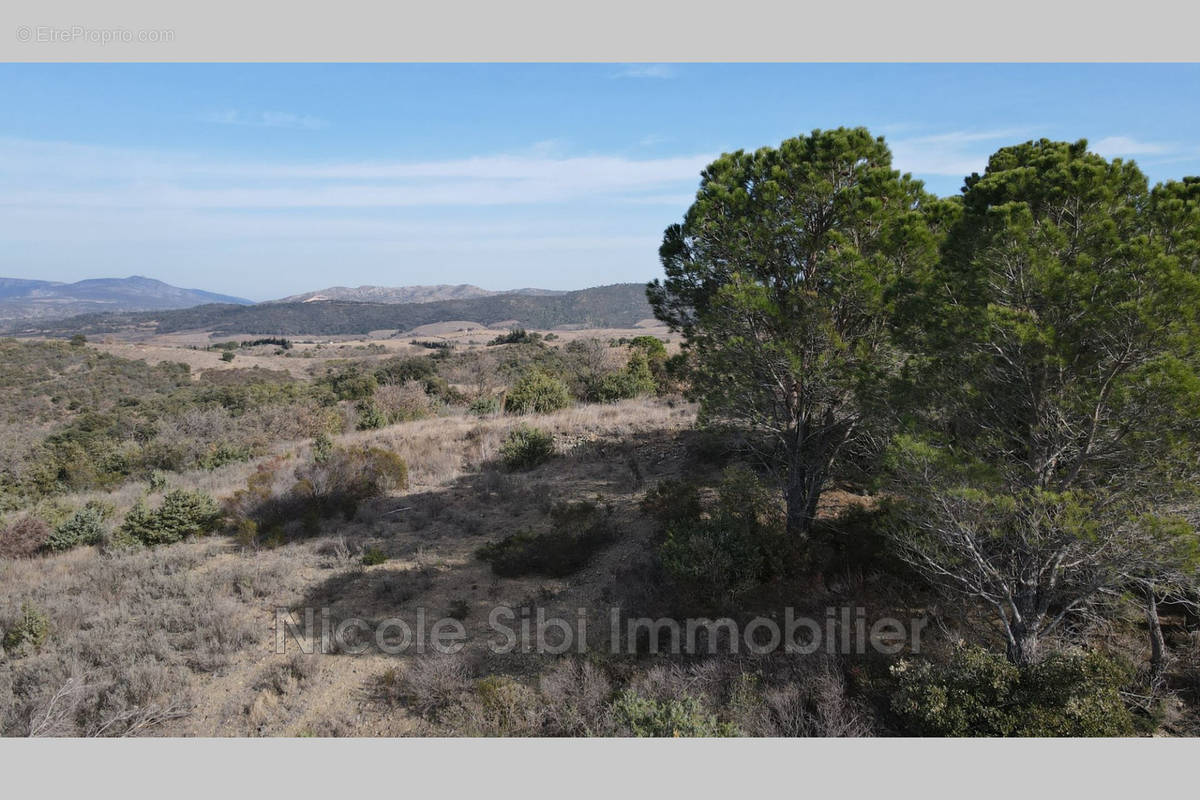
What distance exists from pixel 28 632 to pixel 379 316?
359ft

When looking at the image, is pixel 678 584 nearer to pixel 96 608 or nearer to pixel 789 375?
pixel 789 375

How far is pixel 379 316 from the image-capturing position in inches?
4323

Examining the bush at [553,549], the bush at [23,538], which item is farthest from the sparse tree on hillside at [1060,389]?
the bush at [23,538]

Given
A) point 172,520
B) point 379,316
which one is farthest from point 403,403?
point 379,316

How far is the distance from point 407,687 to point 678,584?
359 centimetres

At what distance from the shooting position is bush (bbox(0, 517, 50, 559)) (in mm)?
10758

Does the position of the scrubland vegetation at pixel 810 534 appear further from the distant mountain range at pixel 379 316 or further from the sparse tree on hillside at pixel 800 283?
the distant mountain range at pixel 379 316

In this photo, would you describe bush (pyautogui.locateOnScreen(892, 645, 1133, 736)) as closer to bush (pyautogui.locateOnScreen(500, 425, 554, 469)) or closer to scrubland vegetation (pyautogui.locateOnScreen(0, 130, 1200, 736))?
scrubland vegetation (pyautogui.locateOnScreen(0, 130, 1200, 736))

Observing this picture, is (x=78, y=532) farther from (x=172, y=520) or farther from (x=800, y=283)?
(x=800, y=283)

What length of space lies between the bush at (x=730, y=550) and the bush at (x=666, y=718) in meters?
2.13

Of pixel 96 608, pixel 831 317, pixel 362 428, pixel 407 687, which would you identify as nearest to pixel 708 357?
pixel 831 317

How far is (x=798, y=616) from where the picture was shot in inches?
285

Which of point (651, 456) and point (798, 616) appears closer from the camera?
point (798, 616)

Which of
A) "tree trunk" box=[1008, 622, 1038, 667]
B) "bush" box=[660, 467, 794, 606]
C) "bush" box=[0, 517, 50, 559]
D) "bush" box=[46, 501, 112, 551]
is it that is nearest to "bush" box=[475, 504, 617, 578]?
"bush" box=[660, 467, 794, 606]
